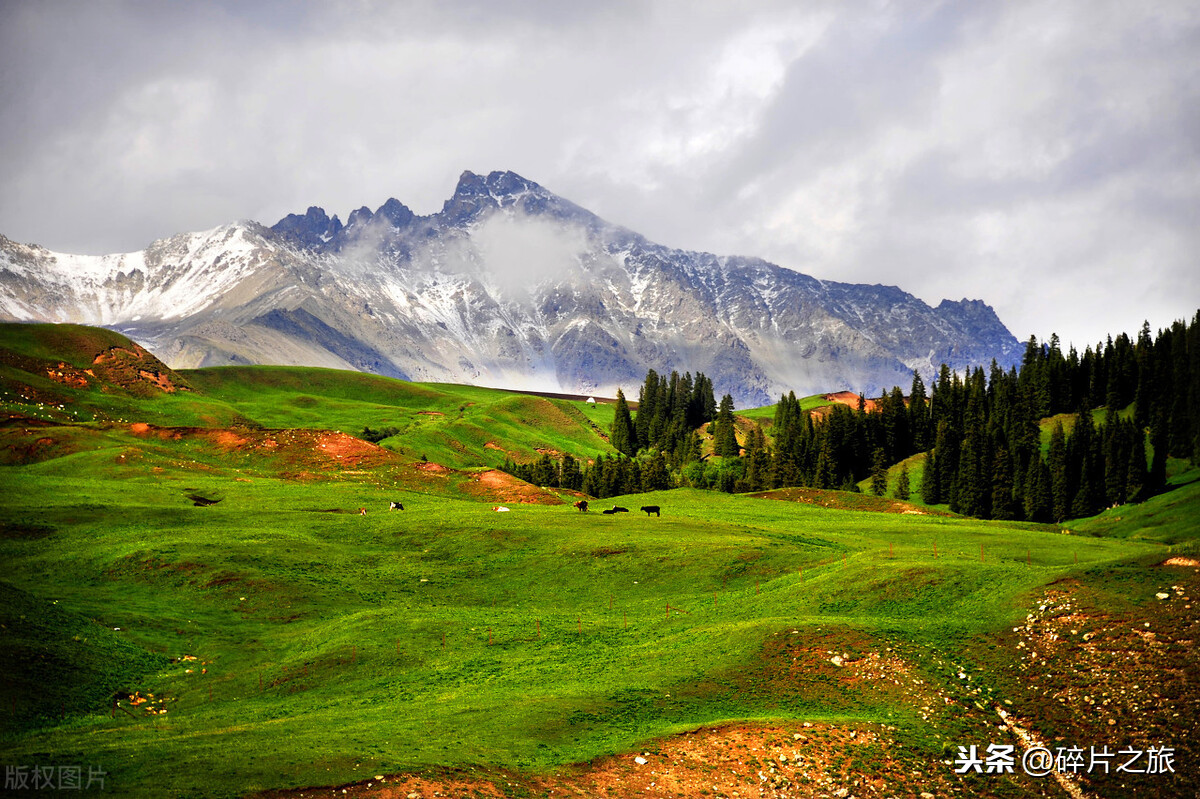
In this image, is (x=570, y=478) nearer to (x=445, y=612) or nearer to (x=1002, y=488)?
(x=1002, y=488)

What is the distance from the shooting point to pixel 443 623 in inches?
1903

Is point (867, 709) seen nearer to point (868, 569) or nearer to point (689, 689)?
point (689, 689)

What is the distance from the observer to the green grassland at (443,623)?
101 feet

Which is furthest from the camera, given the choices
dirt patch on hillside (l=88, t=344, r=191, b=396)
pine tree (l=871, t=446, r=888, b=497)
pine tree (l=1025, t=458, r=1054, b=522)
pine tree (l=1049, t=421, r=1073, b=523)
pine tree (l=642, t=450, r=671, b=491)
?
pine tree (l=871, t=446, r=888, b=497)

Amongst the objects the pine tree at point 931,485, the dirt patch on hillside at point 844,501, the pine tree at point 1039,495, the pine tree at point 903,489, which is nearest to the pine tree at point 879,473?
the pine tree at point 903,489

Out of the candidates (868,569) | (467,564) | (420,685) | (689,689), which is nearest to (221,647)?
(420,685)

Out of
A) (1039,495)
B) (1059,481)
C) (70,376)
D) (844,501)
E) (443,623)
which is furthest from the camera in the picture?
(1039,495)

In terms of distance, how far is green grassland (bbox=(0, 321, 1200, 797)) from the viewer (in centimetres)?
3088

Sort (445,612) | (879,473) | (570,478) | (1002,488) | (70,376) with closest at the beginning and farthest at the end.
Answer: (445,612)
(70,376)
(1002,488)
(570,478)
(879,473)

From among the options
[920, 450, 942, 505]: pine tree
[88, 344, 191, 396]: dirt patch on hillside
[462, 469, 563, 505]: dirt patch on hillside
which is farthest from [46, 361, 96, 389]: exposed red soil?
[920, 450, 942, 505]: pine tree

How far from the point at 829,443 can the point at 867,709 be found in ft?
502

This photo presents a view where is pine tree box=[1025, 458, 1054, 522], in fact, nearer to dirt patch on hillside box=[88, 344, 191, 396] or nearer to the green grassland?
the green grassland

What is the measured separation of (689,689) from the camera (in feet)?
120

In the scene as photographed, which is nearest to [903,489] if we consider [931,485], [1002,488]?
[931,485]
